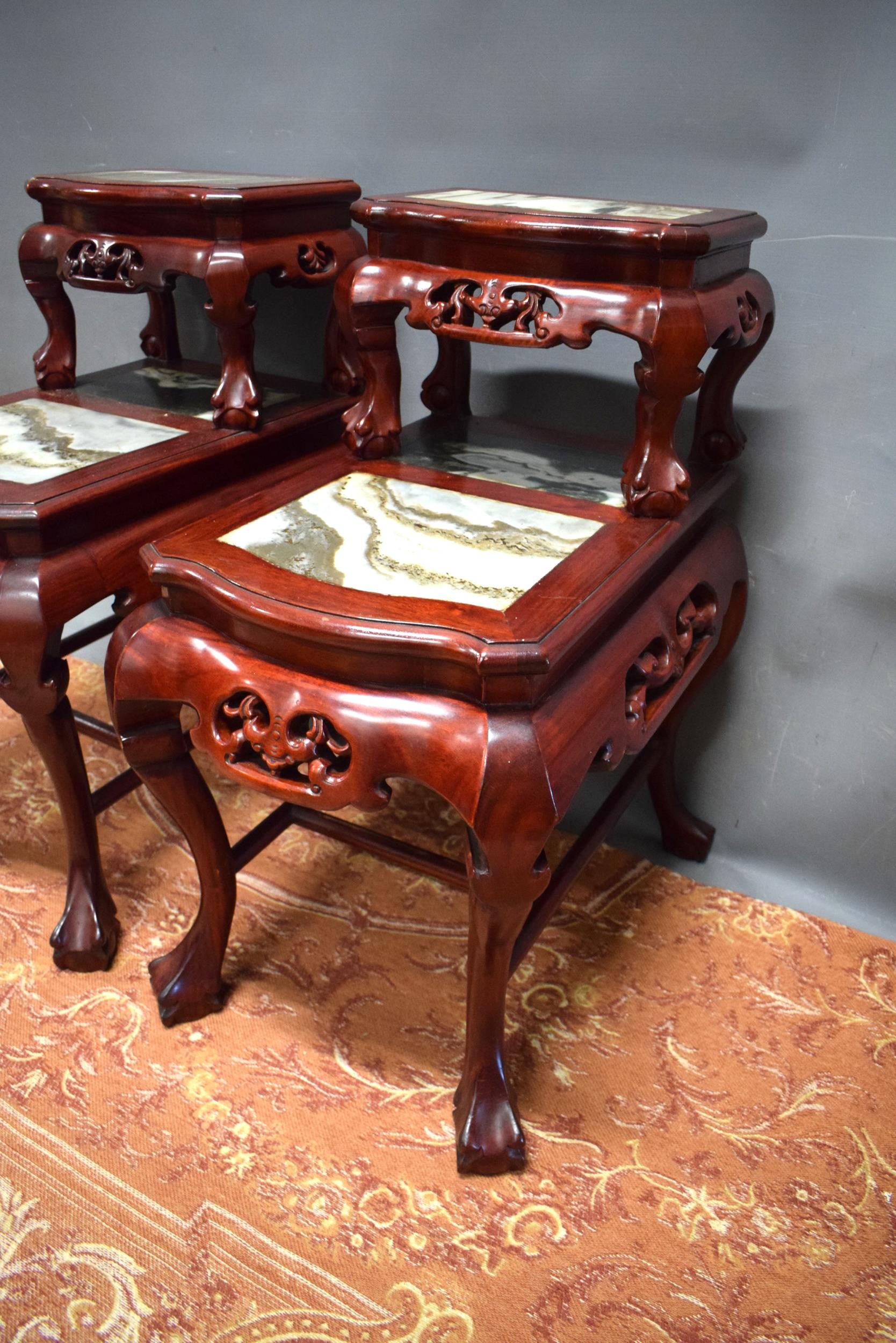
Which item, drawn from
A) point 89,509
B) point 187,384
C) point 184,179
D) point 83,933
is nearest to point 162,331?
point 187,384

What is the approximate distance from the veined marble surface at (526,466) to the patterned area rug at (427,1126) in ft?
2.56

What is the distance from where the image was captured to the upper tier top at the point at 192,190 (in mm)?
1522

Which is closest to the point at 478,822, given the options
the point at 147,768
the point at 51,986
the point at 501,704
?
the point at 501,704

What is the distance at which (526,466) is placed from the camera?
1521mm

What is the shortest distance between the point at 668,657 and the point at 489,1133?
26.2 inches

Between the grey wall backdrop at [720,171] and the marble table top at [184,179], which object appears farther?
the marble table top at [184,179]

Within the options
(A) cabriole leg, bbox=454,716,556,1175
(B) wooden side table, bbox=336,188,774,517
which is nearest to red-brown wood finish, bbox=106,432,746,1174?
(A) cabriole leg, bbox=454,716,556,1175

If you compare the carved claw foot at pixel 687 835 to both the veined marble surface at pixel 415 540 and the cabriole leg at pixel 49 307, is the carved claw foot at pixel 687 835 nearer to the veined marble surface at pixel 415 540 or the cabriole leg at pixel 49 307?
the veined marble surface at pixel 415 540

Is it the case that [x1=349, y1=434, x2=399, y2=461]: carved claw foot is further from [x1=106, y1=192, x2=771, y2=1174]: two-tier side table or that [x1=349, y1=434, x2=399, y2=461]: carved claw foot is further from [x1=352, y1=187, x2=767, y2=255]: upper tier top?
[x1=352, y1=187, x2=767, y2=255]: upper tier top

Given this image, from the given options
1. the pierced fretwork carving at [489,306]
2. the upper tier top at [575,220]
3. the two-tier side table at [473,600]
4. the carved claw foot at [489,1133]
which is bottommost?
the carved claw foot at [489,1133]

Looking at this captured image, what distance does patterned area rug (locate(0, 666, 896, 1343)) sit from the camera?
1208 mm

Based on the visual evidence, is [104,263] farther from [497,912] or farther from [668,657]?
[497,912]

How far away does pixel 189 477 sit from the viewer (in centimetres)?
155

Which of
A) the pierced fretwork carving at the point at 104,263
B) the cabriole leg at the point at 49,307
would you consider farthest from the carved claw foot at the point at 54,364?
the pierced fretwork carving at the point at 104,263
